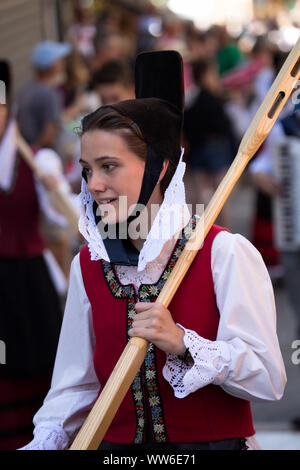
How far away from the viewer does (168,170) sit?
1974 mm

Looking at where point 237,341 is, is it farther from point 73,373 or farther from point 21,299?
point 21,299

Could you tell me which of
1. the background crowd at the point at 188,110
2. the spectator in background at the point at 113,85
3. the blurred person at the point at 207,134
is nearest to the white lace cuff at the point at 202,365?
the background crowd at the point at 188,110

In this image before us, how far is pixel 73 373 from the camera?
2.03m

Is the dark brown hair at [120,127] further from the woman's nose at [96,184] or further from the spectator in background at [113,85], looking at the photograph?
the spectator in background at [113,85]

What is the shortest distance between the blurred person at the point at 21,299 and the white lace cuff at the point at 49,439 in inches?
64.1

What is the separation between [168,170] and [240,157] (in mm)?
176

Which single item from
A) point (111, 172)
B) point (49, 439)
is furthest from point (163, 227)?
point (49, 439)

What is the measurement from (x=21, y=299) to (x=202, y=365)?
2134 mm

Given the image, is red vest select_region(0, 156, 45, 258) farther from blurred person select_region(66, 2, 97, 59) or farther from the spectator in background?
blurred person select_region(66, 2, 97, 59)

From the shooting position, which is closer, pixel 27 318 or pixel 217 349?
pixel 217 349

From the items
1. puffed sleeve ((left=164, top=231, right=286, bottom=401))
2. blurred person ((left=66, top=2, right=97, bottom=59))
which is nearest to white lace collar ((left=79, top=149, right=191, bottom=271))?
puffed sleeve ((left=164, top=231, right=286, bottom=401))

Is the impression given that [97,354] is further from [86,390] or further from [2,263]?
[2,263]

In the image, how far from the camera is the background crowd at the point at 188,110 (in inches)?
177

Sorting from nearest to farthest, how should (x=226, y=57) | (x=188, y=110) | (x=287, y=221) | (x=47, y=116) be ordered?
(x=287, y=221), (x=47, y=116), (x=188, y=110), (x=226, y=57)
